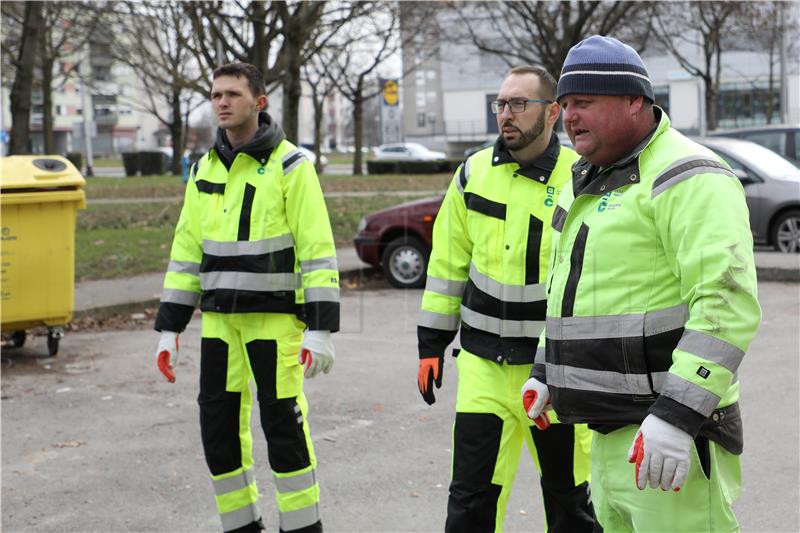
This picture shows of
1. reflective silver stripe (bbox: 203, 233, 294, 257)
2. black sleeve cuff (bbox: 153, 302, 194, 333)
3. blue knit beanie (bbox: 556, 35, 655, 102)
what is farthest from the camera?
black sleeve cuff (bbox: 153, 302, 194, 333)

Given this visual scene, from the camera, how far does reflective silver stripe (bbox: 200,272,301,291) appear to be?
14.7 ft

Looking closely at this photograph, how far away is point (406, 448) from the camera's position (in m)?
6.13

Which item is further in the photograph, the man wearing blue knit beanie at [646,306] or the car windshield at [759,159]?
the car windshield at [759,159]

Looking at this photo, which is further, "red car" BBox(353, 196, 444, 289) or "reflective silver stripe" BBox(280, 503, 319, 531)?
"red car" BBox(353, 196, 444, 289)

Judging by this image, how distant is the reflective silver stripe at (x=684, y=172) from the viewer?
8.80 feet

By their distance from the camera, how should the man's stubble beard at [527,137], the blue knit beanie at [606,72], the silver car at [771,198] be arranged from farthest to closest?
the silver car at [771,198]
the man's stubble beard at [527,137]
the blue knit beanie at [606,72]

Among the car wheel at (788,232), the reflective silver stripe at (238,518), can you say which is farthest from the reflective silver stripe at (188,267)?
the car wheel at (788,232)

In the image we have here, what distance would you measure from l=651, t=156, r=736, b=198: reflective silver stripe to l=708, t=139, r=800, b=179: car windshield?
1222cm

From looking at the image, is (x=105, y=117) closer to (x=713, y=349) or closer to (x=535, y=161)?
(x=535, y=161)

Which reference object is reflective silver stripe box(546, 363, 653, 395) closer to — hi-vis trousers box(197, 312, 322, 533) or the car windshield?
hi-vis trousers box(197, 312, 322, 533)

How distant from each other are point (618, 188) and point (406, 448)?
11.7 feet

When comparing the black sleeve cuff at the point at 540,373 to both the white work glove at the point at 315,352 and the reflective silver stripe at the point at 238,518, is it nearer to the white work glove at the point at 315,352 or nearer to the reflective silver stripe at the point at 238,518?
the white work glove at the point at 315,352

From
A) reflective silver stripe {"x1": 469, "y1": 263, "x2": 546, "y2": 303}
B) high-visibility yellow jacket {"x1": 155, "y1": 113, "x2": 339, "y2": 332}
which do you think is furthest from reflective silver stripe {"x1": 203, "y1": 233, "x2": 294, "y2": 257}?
reflective silver stripe {"x1": 469, "y1": 263, "x2": 546, "y2": 303}

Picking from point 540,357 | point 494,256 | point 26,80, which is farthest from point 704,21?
point 540,357
